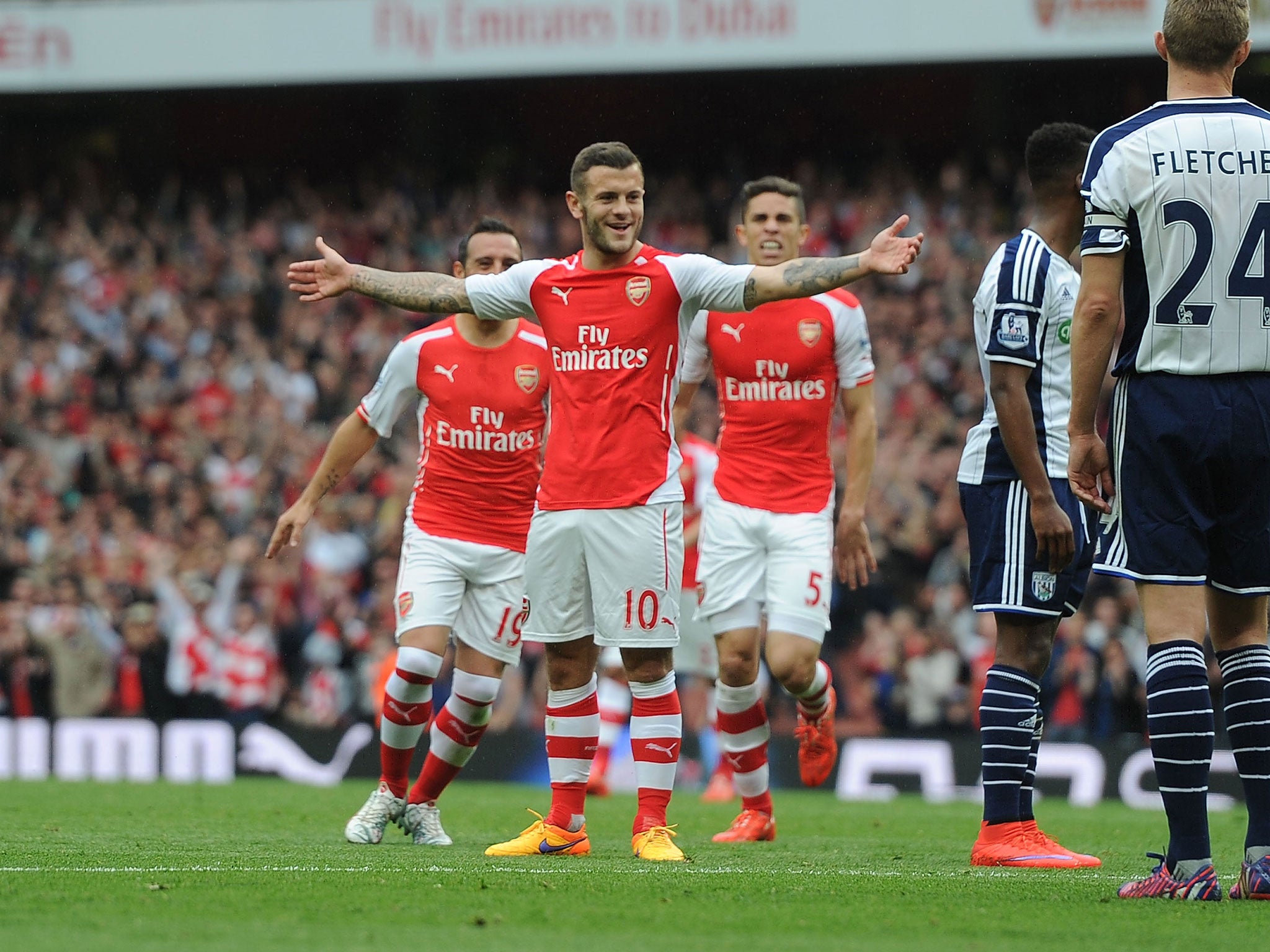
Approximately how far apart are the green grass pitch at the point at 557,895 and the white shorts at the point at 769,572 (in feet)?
3.30

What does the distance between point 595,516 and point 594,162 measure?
4.34ft

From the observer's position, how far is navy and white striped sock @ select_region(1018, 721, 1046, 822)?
6.65 metres

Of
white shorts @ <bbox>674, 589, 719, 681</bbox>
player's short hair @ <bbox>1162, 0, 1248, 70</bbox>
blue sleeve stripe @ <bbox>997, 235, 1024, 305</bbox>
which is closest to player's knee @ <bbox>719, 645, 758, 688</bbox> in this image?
blue sleeve stripe @ <bbox>997, 235, 1024, 305</bbox>

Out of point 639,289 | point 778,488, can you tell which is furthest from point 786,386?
point 639,289

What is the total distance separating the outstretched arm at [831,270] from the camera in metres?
6.00

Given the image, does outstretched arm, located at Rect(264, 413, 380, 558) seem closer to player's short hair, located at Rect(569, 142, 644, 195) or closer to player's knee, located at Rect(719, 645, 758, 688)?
player's short hair, located at Rect(569, 142, 644, 195)

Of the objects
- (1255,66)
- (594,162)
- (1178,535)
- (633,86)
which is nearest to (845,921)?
(1178,535)

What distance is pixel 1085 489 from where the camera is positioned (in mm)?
5559

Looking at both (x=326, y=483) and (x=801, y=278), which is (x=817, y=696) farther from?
(x=801, y=278)

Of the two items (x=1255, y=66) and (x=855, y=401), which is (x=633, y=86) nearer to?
(x=1255, y=66)

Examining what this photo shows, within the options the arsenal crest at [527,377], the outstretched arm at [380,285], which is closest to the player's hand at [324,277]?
the outstretched arm at [380,285]

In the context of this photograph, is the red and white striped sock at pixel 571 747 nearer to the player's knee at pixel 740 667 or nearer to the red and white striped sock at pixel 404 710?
the red and white striped sock at pixel 404 710

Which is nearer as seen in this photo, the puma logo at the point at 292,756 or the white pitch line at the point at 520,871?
the white pitch line at the point at 520,871

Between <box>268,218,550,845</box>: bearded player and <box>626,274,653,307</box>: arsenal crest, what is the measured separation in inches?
51.7
